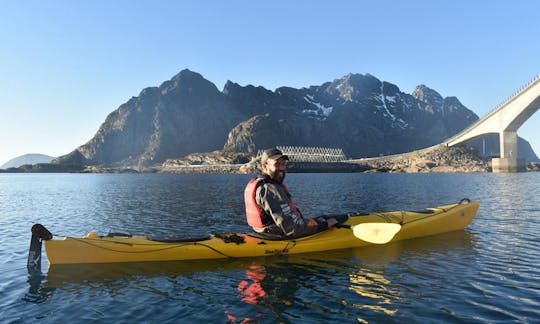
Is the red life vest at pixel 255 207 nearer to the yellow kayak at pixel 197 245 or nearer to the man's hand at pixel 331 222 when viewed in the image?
the yellow kayak at pixel 197 245

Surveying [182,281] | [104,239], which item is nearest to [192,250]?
[182,281]

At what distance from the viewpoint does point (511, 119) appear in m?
112

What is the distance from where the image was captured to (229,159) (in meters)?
197

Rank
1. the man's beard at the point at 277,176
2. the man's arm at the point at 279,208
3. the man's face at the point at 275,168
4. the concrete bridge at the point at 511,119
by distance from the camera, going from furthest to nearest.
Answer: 1. the concrete bridge at the point at 511,119
2. the man's beard at the point at 277,176
3. the man's face at the point at 275,168
4. the man's arm at the point at 279,208

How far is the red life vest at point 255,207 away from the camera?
10.9m

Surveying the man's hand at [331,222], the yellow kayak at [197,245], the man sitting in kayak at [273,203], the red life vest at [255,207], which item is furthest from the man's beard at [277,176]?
the man's hand at [331,222]

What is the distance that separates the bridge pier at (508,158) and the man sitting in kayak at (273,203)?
122m

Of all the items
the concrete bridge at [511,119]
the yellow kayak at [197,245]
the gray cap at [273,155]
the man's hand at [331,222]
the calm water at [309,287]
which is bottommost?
the calm water at [309,287]

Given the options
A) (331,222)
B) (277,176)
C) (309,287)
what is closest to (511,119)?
(331,222)

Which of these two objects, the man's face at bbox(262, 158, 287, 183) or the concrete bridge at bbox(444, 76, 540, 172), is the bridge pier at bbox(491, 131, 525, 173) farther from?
the man's face at bbox(262, 158, 287, 183)

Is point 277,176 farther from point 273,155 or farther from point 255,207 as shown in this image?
point 255,207

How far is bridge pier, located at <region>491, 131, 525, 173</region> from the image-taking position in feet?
365

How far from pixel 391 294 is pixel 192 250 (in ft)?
20.1


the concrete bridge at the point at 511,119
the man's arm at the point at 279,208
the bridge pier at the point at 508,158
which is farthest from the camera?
the bridge pier at the point at 508,158
